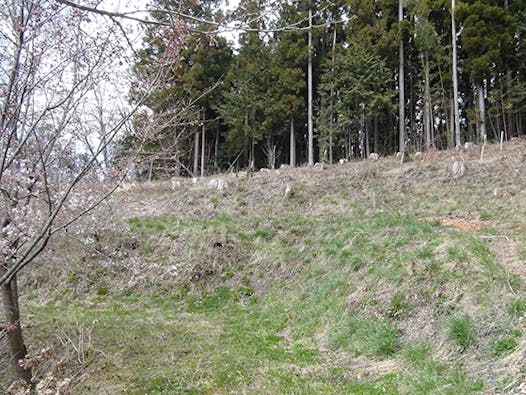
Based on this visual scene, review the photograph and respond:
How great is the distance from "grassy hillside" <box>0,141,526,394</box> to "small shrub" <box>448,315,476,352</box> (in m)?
0.01

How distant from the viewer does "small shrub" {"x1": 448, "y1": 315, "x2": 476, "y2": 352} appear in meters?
2.82

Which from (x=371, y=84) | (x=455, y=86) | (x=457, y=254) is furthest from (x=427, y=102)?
(x=457, y=254)

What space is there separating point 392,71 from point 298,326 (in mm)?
14348

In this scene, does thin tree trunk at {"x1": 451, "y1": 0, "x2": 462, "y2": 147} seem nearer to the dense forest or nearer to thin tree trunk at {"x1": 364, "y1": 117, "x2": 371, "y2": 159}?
the dense forest

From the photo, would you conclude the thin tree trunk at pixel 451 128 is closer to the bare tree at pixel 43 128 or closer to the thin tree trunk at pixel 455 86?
the thin tree trunk at pixel 455 86

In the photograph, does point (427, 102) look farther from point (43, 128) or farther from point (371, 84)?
point (43, 128)

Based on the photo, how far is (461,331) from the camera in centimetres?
288

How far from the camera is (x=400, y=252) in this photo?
4637mm

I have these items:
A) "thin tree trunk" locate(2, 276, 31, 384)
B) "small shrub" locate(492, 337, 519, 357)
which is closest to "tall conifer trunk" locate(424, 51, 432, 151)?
"small shrub" locate(492, 337, 519, 357)

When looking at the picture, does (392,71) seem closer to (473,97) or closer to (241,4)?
(473,97)

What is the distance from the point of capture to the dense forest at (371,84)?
1303 centimetres

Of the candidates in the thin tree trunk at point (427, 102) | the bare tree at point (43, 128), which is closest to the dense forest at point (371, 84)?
the thin tree trunk at point (427, 102)

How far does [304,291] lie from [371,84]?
40.2 feet

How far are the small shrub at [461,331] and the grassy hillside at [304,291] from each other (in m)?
0.01
